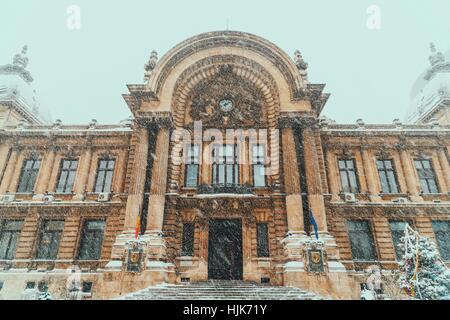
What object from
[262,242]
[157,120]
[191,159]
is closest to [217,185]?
[191,159]

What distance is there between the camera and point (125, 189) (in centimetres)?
1998

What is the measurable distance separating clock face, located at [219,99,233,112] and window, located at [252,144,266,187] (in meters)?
3.10

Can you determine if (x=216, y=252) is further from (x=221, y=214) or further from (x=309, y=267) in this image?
(x=309, y=267)

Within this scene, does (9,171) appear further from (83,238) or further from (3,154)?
(83,238)

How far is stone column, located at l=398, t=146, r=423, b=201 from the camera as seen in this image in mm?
20727

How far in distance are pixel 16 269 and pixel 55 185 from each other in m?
5.40

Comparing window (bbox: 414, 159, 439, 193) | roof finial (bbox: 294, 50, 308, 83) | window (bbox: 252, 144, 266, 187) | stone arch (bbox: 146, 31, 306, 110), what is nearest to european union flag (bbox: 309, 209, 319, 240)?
window (bbox: 252, 144, 266, 187)

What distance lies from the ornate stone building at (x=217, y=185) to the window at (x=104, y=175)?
9cm

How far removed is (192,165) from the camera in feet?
65.7

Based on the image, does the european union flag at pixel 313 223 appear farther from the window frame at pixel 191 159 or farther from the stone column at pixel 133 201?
the stone column at pixel 133 201

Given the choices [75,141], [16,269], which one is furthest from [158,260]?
[75,141]

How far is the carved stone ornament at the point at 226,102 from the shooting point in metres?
20.7

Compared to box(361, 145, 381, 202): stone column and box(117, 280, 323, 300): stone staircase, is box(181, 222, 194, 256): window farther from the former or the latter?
box(361, 145, 381, 202): stone column

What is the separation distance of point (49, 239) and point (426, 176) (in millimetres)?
24493
